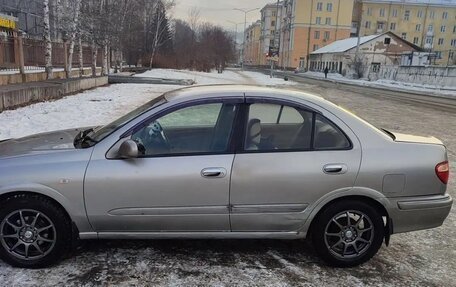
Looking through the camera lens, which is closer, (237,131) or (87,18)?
(237,131)

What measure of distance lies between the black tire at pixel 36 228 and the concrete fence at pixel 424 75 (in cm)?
3789

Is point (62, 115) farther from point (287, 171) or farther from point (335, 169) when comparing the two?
point (335, 169)

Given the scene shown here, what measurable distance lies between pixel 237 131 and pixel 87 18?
25.8 meters

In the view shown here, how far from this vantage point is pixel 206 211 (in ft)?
12.2

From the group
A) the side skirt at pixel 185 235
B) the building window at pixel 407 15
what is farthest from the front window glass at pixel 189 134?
the building window at pixel 407 15

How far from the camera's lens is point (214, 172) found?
3627 millimetres

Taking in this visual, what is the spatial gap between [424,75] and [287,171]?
134 ft

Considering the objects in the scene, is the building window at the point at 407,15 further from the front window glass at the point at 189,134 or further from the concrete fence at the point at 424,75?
the front window glass at the point at 189,134

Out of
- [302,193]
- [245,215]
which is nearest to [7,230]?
[245,215]

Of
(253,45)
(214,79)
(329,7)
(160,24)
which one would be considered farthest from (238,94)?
(253,45)

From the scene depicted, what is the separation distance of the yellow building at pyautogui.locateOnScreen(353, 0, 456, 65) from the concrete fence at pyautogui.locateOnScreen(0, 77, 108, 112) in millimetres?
91769

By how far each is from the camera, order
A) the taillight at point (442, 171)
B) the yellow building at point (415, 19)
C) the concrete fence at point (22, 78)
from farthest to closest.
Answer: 1. the yellow building at point (415, 19)
2. the concrete fence at point (22, 78)
3. the taillight at point (442, 171)

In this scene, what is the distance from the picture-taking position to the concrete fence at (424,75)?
35.9m

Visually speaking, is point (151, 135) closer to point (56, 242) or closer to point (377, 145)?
point (56, 242)
